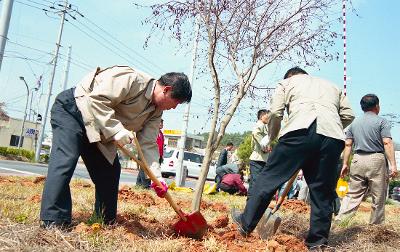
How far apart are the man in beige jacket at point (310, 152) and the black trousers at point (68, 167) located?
122 centimetres

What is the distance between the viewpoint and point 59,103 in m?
3.44

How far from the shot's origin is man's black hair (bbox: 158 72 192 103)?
3.40m

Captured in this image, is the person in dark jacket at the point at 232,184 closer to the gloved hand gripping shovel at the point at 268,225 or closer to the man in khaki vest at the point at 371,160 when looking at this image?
the man in khaki vest at the point at 371,160

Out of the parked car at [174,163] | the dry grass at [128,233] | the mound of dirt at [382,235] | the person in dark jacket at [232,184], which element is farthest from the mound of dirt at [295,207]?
the parked car at [174,163]

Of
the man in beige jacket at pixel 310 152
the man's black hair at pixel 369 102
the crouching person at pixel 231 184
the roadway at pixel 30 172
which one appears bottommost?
the roadway at pixel 30 172

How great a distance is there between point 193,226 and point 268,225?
79 centimetres

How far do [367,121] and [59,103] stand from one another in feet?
12.5

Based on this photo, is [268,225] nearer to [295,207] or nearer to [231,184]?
[295,207]

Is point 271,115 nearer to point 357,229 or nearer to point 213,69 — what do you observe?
point 213,69

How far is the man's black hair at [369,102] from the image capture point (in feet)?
17.8

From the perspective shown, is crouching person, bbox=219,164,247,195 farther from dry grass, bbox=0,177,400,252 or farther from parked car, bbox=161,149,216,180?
parked car, bbox=161,149,216,180

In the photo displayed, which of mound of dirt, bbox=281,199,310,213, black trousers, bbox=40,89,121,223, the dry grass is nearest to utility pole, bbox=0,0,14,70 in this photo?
the dry grass

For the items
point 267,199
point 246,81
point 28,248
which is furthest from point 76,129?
point 246,81

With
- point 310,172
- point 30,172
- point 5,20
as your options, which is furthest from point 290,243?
point 30,172
